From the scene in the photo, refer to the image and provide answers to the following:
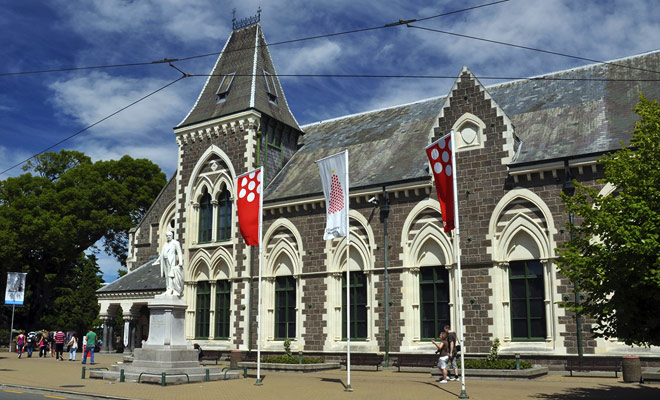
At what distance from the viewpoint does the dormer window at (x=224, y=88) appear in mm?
34438

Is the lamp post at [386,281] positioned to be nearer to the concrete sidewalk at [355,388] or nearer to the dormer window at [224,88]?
the concrete sidewalk at [355,388]

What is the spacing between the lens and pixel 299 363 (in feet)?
79.2

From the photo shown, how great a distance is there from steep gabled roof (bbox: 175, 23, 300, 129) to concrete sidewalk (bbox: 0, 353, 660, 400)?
16.3 meters

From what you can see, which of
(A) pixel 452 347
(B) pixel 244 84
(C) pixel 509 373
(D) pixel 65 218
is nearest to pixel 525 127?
(A) pixel 452 347

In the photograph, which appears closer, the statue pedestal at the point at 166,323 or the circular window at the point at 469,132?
the statue pedestal at the point at 166,323

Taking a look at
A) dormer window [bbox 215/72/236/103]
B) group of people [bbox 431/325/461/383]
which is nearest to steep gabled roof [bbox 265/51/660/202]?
dormer window [bbox 215/72/236/103]

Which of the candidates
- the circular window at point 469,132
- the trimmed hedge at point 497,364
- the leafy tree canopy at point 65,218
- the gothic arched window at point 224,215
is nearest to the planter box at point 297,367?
the trimmed hedge at point 497,364

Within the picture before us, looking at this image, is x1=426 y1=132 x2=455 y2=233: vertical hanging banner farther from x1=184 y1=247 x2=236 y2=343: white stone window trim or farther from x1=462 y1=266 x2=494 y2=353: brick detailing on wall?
x1=184 y1=247 x2=236 y2=343: white stone window trim

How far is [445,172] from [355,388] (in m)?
6.99

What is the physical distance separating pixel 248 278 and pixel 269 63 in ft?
45.3

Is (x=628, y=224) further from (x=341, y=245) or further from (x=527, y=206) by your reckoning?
(x=341, y=245)

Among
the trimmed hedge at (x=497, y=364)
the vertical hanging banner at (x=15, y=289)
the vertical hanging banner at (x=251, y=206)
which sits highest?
the vertical hanging banner at (x=251, y=206)

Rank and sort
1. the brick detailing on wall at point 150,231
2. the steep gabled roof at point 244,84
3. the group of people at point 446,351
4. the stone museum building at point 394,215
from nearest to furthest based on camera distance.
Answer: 1. the group of people at point 446,351
2. the stone museum building at point 394,215
3. the steep gabled roof at point 244,84
4. the brick detailing on wall at point 150,231

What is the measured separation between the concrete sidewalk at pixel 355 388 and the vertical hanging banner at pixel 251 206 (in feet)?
16.5
